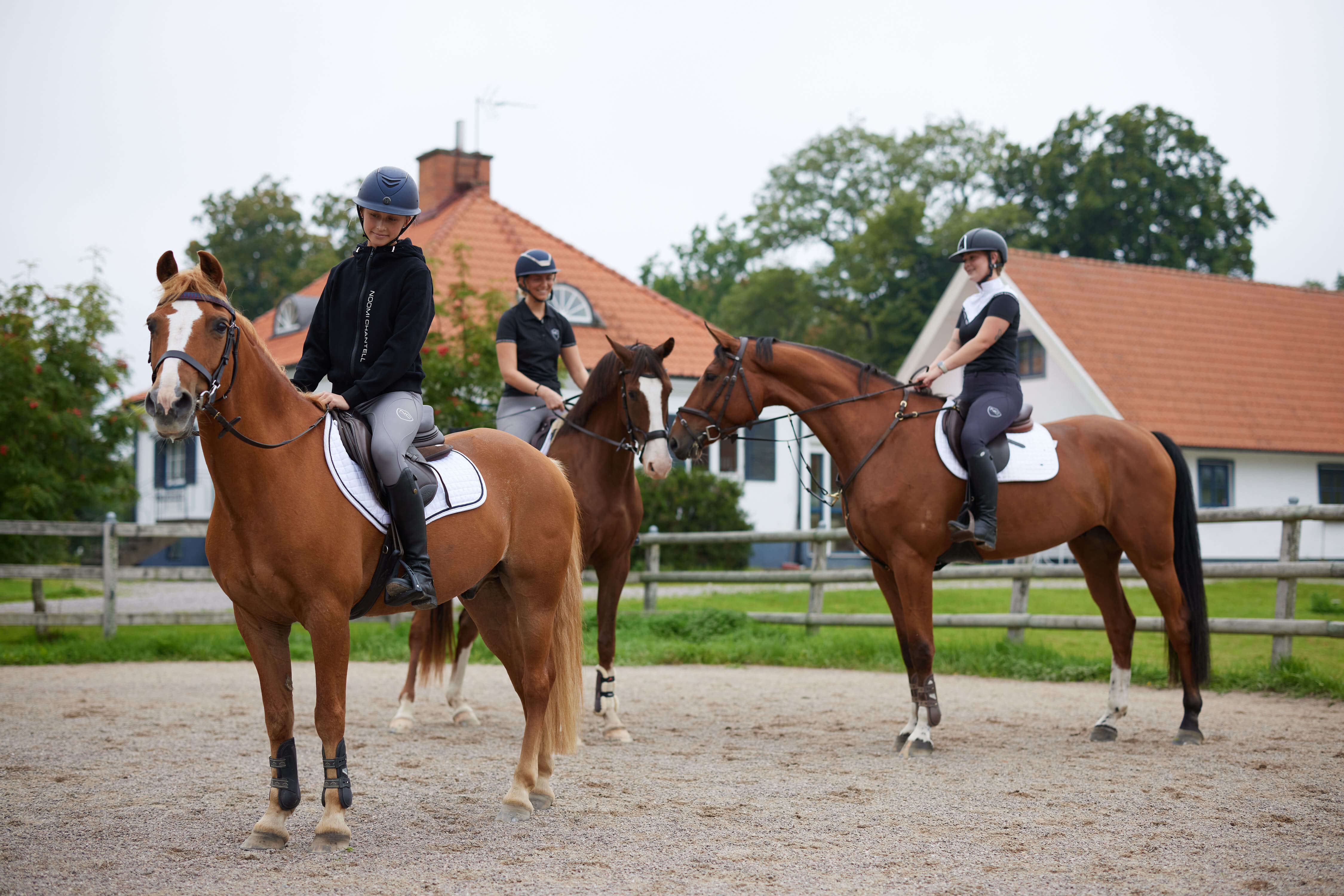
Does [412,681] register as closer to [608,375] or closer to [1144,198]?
[608,375]

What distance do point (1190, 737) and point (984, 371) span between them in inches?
99.0

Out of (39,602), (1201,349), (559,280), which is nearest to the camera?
(39,602)

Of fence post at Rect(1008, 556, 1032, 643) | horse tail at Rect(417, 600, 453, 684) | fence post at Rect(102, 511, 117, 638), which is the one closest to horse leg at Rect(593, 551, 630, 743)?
horse tail at Rect(417, 600, 453, 684)

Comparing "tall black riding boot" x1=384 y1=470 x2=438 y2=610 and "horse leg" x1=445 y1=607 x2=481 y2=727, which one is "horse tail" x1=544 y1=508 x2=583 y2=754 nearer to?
"tall black riding boot" x1=384 y1=470 x2=438 y2=610

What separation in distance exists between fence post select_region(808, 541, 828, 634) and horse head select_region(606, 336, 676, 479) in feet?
20.4

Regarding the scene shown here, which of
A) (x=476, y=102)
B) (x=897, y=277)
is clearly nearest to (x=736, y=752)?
(x=476, y=102)

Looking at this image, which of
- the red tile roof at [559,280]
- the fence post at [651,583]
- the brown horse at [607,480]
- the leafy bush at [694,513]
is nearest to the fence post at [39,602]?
the fence post at [651,583]

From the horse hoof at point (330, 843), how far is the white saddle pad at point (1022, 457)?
4103mm

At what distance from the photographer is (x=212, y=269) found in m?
4.27

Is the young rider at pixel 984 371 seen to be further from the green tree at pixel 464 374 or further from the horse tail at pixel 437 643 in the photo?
the green tree at pixel 464 374

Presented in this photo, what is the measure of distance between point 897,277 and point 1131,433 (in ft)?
105

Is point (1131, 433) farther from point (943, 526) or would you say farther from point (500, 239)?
point (500, 239)

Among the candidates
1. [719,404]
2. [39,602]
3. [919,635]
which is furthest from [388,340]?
[39,602]

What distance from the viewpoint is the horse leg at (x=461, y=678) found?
771cm
